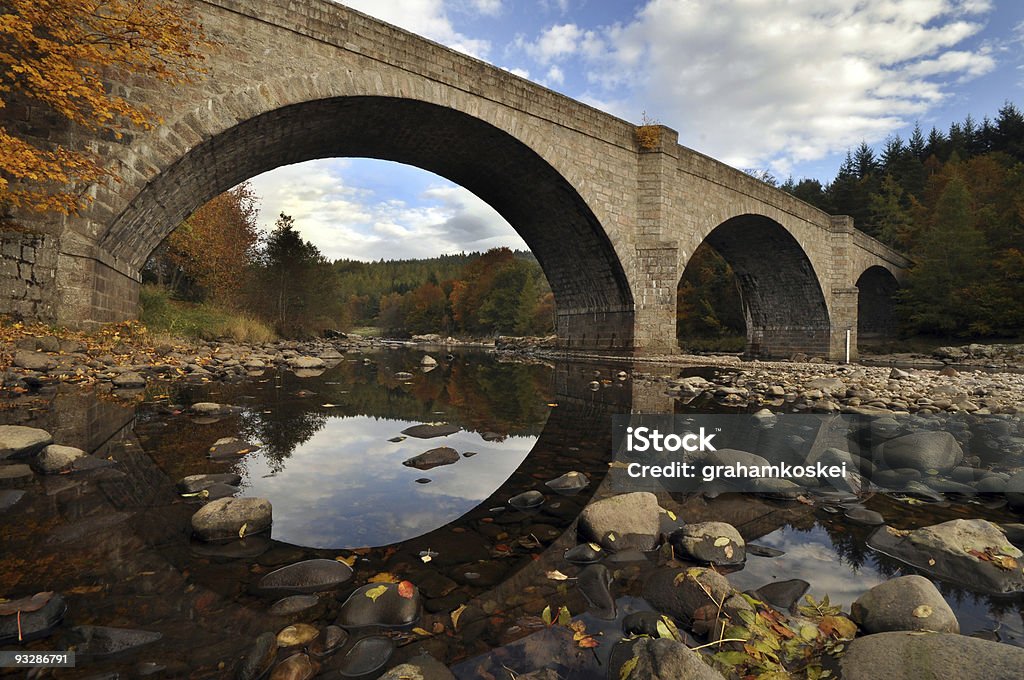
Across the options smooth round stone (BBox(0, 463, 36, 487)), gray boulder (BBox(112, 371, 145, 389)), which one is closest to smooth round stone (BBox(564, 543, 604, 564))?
smooth round stone (BBox(0, 463, 36, 487))

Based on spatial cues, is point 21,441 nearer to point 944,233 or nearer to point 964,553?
point 964,553

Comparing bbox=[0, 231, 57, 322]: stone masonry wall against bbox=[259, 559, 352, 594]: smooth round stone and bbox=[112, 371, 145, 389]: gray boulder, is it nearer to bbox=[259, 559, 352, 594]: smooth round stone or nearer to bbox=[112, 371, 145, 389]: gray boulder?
bbox=[112, 371, 145, 389]: gray boulder

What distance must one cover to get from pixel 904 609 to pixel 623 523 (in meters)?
1.14

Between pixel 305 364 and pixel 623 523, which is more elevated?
pixel 305 364

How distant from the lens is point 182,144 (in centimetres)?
918

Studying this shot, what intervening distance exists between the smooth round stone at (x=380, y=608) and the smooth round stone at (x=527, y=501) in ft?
3.86

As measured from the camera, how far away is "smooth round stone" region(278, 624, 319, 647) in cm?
155

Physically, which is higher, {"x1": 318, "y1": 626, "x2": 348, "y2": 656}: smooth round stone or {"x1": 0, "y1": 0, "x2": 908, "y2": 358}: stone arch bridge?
{"x1": 0, "y1": 0, "x2": 908, "y2": 358}: stone arch bridge

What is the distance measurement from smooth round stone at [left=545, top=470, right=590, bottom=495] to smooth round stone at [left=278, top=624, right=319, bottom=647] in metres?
1.89

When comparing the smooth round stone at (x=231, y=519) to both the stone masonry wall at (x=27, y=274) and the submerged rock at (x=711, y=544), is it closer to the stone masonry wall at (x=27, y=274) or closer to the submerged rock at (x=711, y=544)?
the submerged rock at (x=711, y=544)

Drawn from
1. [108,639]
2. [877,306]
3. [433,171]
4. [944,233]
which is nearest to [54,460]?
Answer: [108,639]

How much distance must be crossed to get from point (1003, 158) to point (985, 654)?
64.2 meters

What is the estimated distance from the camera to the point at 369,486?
3230mm

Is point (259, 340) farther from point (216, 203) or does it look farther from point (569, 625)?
point (569, 625)
